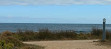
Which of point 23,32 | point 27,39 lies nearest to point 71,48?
point 27,39

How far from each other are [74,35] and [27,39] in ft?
13.3

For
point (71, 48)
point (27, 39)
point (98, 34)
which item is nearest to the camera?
point (71, 48)

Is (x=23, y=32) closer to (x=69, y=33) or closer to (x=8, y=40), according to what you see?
(x=69, y=33)

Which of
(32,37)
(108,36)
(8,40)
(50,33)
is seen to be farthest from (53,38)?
(8,40)

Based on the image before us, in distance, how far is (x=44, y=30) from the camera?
65.7ft

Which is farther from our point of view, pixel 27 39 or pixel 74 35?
pixel 74 35

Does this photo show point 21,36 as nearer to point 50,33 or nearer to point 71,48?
point 50,33

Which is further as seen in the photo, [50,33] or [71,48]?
[50,33]

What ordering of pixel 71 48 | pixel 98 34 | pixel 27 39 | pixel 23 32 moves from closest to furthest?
pixel 71 48 < pixel 27 39 < pixel 23 32 < pixel 98 34

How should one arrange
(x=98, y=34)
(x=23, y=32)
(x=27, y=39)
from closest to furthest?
(x=27, y=39) < (x=23, y=32) < (x=98, y=34)

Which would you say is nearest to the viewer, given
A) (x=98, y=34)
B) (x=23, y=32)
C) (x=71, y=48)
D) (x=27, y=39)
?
(x=71, y=48)

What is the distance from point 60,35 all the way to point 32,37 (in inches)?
95.5

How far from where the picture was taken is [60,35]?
2053 cm

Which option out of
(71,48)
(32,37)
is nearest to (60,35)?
(32,37)
